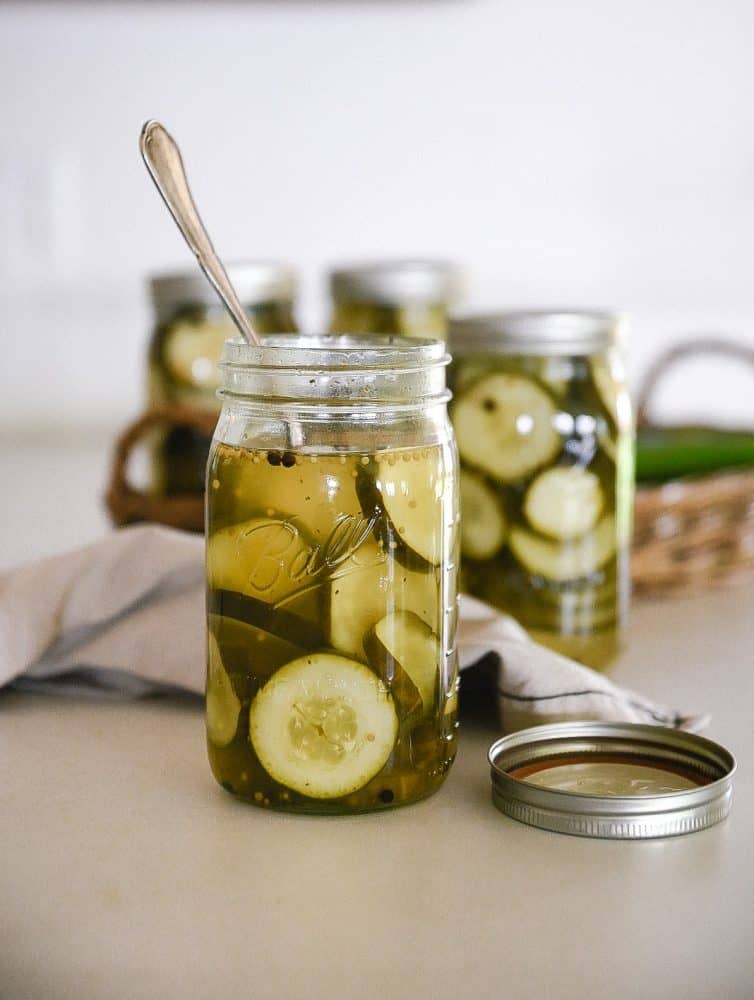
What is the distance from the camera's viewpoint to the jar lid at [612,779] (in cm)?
64

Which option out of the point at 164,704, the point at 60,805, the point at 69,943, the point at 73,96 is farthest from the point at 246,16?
the point at 69,943

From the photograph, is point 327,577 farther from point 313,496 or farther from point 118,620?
point 118,620

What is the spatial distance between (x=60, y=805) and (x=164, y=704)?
18 cm

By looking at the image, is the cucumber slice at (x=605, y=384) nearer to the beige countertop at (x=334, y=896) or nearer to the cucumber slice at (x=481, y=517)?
the cucumber slice at (x=481, y=517)

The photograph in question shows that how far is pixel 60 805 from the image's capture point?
703 millimetres

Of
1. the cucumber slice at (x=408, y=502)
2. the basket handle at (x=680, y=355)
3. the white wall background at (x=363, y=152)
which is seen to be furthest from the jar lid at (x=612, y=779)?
the white wall background at (x=363, y=152)

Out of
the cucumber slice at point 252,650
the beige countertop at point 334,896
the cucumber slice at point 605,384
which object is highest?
the cucumber slice at point 605,384

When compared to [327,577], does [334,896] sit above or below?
below

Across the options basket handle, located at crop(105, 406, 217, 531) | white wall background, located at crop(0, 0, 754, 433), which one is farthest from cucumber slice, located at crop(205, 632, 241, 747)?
white wall background, located at crop(0, 0, 754, 433)

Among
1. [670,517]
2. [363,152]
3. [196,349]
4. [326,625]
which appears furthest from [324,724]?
[363,152]

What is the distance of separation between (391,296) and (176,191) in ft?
1.78

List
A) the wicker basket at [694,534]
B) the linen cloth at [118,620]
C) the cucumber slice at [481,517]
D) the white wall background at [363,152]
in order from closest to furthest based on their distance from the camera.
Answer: the linen cloth at [118,620] < the cucumber slice at [481,517] < the wicker basket at [694,534] < the white wall background at [363,152]

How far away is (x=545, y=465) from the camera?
95cm

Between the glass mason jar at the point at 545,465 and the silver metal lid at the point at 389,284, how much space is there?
0.28 meters
